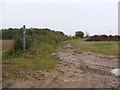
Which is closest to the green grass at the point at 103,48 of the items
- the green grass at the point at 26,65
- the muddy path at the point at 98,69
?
the muddy path at the point at 98,69

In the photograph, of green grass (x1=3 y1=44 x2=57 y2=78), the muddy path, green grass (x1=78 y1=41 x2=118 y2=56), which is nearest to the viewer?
the muddy path

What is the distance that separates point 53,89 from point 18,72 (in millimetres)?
1858

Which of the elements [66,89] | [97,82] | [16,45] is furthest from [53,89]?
[16,45]

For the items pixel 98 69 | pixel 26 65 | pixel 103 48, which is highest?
pixel 103 48

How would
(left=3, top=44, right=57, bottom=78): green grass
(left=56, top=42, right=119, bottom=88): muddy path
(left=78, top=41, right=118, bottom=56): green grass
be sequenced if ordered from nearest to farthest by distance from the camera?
(left=56, top=42, right=119, bottom=88): muddy path
(left=3, top=44, right=57, bottom=78): green grass
(left=78, top=41, right=118, bottom=56): green grass

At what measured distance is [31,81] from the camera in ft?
14.3

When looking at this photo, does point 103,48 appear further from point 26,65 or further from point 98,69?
point 26,65

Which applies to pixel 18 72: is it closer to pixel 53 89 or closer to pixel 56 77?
pixel 56 77

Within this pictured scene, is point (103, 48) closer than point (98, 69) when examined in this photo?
No

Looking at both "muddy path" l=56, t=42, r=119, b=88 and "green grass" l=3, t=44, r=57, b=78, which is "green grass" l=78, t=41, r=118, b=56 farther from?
"green grass" l=3, t=44, r=57, b=78

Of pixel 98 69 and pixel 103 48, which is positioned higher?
pixel 103 48

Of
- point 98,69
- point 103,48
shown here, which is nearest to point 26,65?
point 98,69

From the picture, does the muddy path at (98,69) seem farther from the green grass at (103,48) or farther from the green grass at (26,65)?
the green grass at (103,48)

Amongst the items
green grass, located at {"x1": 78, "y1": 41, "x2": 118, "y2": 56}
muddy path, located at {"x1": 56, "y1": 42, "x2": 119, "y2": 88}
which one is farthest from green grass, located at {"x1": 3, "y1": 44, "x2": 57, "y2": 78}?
green grass, located at {"x1": 78, "y1": 41, "x2": 118, "y2": 56}
